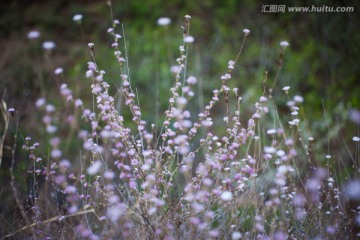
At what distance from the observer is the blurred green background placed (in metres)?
5.10

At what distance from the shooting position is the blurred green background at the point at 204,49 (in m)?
5.10

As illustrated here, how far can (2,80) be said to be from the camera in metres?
4.40

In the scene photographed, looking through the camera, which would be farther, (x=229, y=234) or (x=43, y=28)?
(x=43, y=28)

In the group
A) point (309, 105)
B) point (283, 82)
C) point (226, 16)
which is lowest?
point (309, 105)

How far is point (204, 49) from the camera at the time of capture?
580cm

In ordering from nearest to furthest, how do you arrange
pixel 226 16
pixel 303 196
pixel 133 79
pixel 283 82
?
pixel 303 196
pixel 283 82
pixel 133 79
pixel 226 16

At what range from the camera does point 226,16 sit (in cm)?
609

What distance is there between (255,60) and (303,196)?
3.66m

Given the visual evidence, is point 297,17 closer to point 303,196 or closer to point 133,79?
point 133,79

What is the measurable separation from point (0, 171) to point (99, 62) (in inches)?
119

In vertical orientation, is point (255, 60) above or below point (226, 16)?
below

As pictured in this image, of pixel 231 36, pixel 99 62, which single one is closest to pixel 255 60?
pixel 231 36

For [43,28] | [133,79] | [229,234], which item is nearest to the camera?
[229,234]

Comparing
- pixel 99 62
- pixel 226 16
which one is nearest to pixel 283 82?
pixel 226 16
